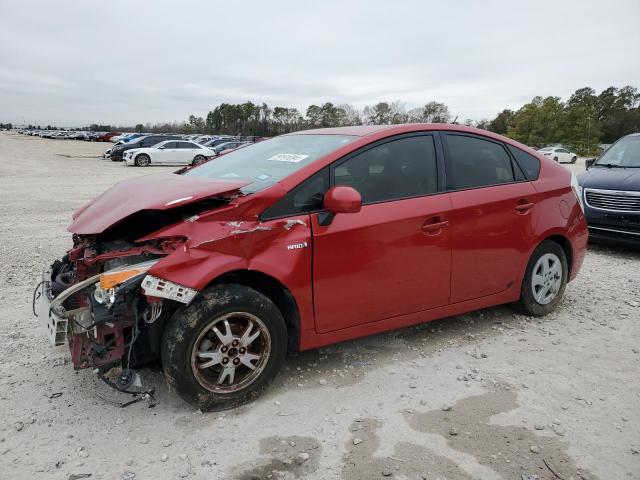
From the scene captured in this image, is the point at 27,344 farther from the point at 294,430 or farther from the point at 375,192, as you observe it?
the point at 375,192

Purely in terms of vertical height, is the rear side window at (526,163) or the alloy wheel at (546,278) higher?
the rear side window at (526,163)

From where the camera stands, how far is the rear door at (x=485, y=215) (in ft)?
12.8

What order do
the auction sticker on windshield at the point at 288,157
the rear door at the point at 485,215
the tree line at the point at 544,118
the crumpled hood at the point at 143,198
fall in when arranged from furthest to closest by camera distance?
the tree line at the point at 544,118 < the rear door at the point at 485,215 < the auction sticker on windshield at the point at 288,157 < the crumpled hood at the point at 143,198

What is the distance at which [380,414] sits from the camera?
10.2 feet

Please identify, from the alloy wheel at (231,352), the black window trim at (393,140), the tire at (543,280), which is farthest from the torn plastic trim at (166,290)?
the tire at (543,280)

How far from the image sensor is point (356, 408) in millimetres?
3166

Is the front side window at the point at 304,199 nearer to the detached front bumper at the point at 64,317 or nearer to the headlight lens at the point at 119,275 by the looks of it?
the headlight lens at the point at 119,275

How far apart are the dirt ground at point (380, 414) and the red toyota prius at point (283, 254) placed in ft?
0.89

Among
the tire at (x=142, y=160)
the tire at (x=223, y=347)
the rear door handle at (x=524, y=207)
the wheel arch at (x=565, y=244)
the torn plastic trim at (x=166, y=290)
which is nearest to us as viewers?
the torn plastic trim at (x=166, y=290)

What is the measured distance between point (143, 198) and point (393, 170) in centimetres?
172

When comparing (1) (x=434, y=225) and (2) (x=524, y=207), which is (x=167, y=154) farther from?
(1) (x=434, y=225)

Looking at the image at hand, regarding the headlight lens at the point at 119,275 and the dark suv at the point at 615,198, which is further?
the dark suv at the point at 615,198

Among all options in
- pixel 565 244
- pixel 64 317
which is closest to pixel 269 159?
pixel 64 317

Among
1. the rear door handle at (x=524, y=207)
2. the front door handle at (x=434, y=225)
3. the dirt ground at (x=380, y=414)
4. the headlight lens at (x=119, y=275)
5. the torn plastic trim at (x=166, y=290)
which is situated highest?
the rear door handle at (x=524, y=207)
